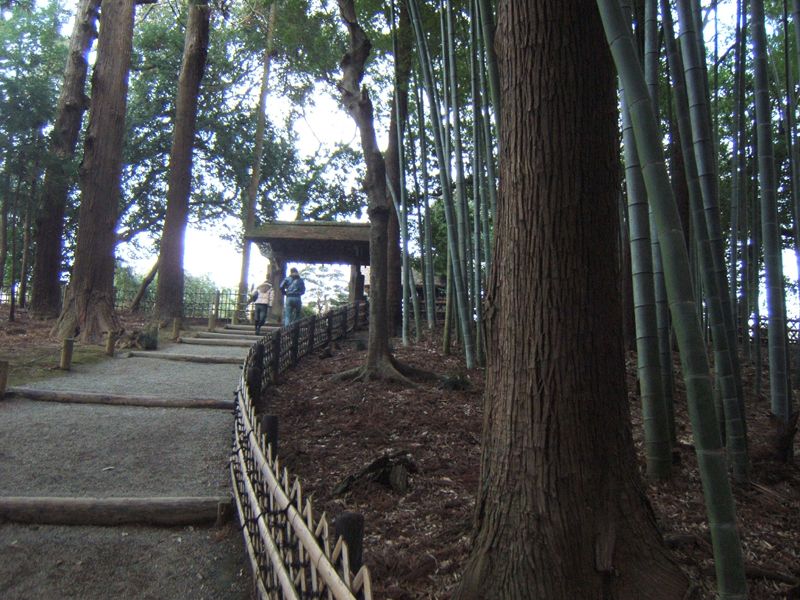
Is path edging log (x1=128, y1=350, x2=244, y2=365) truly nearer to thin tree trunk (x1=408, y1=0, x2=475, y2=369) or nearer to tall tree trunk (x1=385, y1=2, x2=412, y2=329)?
tall tree trunk (x1=385, y1=2, x2=412, y2=329)

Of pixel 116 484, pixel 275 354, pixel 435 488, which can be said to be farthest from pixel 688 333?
pixel 275 354

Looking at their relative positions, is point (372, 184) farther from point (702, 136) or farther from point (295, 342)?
point (702, 136)

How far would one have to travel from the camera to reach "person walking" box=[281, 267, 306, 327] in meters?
12.2

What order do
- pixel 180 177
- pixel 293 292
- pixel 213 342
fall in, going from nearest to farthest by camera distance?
pixel 213 342
pixel 293 292
pixel 180 177

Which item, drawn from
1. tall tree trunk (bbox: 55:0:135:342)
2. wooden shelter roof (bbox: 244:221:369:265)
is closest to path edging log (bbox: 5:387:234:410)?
tall tree trunk (bbox: 55:0:135:342)

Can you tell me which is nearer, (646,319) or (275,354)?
(646,319)

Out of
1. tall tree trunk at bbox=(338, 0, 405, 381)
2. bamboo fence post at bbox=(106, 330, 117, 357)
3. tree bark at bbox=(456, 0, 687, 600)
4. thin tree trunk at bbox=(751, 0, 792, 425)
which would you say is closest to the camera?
tree bark at bbox=(456, 0, 687, 600)

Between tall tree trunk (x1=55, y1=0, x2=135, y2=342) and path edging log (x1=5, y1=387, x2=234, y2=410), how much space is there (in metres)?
3.67

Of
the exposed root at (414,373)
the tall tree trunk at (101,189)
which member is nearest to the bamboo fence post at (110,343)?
the tall tree trunk at (101,189)

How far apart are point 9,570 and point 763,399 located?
7352mm

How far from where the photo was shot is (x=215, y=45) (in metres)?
19.9

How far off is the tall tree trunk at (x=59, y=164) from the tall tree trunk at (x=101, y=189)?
Answer: 78.0 inches

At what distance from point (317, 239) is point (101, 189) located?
4961mm

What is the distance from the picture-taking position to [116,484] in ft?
12.8
